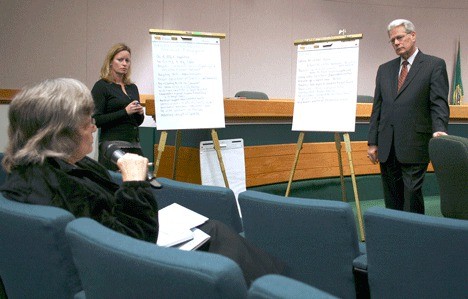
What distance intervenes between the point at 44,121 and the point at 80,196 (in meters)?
0.27

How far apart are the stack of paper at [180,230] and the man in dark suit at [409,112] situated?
216 cm

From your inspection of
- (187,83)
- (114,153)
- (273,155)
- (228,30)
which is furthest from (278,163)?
(228,30)

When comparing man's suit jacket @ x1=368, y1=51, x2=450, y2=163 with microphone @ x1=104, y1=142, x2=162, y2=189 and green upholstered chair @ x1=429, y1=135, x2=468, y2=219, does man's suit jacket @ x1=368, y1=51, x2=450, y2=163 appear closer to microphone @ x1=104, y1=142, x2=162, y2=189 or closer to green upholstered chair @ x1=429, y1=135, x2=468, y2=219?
green upholstered chair @ x1=429, y1=135, x2=468, y2=219

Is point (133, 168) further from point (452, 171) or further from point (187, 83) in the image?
point (187, 83)

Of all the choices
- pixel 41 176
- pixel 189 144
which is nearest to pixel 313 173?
pixel 189 144

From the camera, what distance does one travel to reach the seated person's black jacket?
1452 mm

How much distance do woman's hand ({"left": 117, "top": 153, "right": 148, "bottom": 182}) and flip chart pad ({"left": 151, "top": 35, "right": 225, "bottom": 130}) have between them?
2178mm

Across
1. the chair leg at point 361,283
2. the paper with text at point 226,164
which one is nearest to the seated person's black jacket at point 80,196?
the chair leg at point 361,283

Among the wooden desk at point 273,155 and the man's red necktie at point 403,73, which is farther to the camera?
the wooden desk at point 273,155

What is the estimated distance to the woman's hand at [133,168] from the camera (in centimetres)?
155

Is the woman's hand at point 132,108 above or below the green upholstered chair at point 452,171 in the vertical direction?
above

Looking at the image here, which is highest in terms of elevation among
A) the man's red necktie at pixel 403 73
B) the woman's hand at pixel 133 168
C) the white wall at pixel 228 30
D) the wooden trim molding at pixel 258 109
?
the white wall at pixel 228 30

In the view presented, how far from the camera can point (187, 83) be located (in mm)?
3879

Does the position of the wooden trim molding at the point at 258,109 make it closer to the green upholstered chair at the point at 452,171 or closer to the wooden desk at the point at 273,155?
the wooden desk at the point at 273,155
